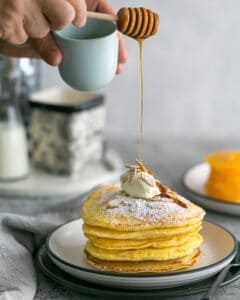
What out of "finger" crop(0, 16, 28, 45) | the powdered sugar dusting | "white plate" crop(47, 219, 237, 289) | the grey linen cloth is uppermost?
"finger" crop(0, 16, 28, 45)

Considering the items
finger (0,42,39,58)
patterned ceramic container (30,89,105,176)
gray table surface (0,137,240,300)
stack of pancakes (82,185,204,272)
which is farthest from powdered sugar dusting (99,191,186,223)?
patterned ceramic container (30,89,105,176)

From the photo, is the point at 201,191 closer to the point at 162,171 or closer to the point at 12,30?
the point at 162,171

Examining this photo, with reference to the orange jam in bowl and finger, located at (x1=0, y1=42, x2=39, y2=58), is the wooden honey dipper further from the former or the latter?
the orange jam in bowl

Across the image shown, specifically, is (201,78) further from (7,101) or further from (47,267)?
(47,267)

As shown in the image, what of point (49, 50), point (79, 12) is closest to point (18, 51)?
point (49, 50)

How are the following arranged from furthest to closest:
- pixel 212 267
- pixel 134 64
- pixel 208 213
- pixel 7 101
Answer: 1. pixel 134 64
2. pixel 7 101
3. pixel 208 213
4. pixel 212 267

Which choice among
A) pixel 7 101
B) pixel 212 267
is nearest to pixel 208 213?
pixel 212 267
